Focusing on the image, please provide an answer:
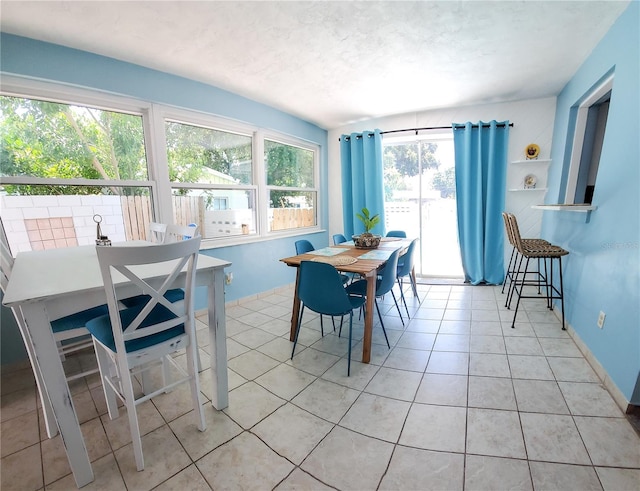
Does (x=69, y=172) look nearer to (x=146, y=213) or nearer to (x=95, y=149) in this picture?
(x=95, y=149)

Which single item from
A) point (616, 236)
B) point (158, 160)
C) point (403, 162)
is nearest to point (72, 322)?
point (158, 160)

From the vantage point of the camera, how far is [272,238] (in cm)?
366

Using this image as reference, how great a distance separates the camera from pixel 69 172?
85.1 inches

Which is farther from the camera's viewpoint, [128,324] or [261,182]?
[261,182]

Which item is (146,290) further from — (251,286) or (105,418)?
(251,286)

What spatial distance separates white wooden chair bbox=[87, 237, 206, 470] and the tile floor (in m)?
0.21

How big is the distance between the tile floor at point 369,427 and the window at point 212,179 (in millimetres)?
1493

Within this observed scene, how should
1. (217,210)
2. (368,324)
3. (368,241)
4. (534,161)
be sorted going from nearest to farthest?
1. (368,324)
2. (368,241)
3. (217,210)
4. (534,161)

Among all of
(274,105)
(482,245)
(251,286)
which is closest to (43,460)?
(251,286)

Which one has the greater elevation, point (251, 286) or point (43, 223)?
point (43, 223)

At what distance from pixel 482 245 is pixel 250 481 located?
3705 millimetres

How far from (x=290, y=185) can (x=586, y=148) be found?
341cm

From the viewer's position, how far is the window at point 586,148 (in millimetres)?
2589

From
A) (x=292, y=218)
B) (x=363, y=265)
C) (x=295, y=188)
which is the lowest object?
(x=363, y=265)
